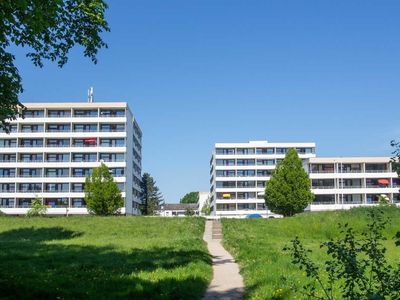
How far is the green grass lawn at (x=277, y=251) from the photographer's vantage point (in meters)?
11.9

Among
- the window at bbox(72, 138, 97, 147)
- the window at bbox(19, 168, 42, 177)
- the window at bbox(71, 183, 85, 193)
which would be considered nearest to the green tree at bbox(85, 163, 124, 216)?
the window at bbox(71, 183, 85, 193)

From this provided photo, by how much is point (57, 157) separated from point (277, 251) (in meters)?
86.4

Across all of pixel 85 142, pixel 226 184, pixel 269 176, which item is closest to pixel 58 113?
pixel 85 142

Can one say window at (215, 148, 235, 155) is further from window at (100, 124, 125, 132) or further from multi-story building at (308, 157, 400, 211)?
window at (100, 124, 125, 132)

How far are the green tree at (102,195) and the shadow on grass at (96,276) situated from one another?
174 ft

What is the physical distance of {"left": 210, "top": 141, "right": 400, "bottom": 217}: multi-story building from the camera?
10644cm

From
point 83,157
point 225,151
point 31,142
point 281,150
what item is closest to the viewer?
point 83,157

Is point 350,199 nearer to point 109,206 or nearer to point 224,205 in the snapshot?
point 224,205

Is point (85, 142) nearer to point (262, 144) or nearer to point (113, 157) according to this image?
point (113, 157)

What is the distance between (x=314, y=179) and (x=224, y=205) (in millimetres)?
34834

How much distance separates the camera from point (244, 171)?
140875mm

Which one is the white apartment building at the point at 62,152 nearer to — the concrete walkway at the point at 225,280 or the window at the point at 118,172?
the window at the point at 118,172

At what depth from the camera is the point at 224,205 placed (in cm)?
13638

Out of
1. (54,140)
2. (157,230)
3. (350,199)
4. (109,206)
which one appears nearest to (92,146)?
(54,140)
